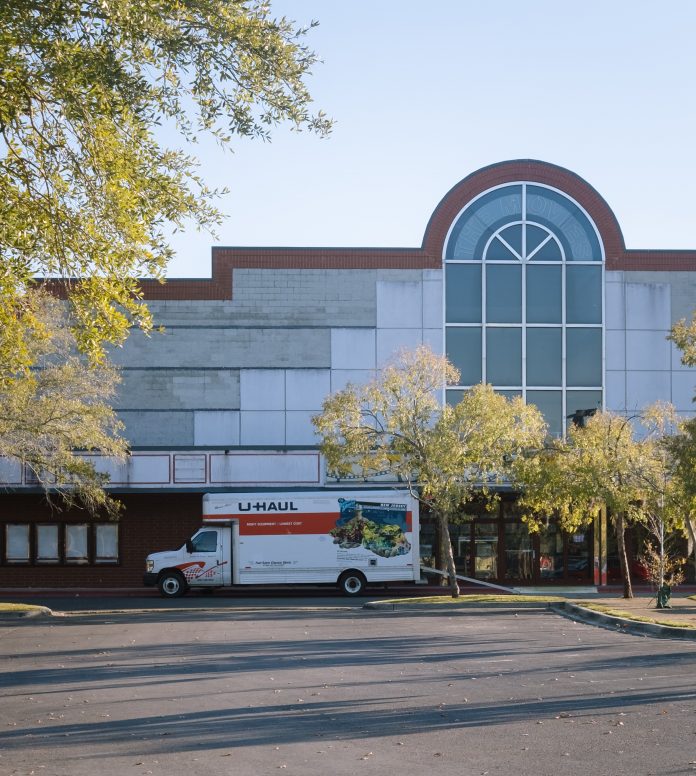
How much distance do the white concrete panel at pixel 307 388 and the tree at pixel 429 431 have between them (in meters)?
8.36

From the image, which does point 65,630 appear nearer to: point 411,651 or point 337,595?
point 411,651

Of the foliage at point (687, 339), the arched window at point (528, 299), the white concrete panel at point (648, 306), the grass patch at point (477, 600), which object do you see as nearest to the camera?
the foliage at point (687, 339)

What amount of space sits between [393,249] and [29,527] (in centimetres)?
1566

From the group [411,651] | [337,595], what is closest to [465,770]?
[411,651]

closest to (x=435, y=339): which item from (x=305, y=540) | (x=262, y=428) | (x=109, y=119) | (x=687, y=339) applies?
(x=262, y=428)

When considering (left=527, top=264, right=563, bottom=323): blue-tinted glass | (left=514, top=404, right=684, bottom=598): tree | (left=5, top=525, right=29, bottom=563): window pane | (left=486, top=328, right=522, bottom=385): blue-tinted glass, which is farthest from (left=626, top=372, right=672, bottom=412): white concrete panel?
(left=5, top=525, right=29, bottom=563): window pane

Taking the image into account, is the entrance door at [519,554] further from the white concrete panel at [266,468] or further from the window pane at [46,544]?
the window pane at [46,544]

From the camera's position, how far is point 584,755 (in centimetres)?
953

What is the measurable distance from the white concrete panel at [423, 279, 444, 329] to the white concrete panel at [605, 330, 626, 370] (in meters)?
5.87

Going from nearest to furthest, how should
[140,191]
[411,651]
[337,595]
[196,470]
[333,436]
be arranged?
1. [140,191]
2. [411,651]
3. [333,436]
4. [337,595]
5. [196,470]

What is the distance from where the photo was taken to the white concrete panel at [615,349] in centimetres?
4000

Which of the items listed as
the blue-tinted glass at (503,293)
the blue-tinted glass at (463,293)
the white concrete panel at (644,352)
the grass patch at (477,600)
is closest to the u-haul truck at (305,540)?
the grass patch at (477,600)

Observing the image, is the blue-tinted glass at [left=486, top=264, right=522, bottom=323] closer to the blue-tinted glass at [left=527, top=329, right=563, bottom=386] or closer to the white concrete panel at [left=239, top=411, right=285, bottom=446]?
the blue-tinted glass at [left=527, top=329, right=563, bottom=386]

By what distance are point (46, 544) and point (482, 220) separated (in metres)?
18.6
